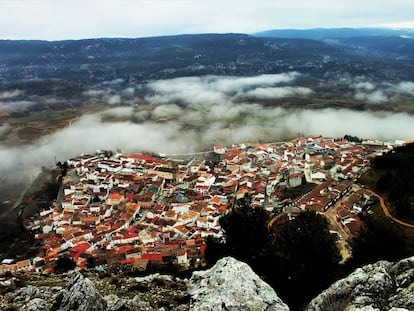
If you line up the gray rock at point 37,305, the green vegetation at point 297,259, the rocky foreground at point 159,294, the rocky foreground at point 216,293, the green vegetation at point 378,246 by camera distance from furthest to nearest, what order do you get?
the green vegetation at point 297,259
the green vegetation at point 378,246
the gray rock at point 37,305
the rocky foreground at point 159,294
the rocky foreground at point 216,293

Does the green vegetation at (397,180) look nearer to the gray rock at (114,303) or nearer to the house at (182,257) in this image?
the house at (182,257)

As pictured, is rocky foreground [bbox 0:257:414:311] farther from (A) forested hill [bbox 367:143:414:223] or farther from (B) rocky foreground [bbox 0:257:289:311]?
(A) forested hill [bbox 367:143:414:223]

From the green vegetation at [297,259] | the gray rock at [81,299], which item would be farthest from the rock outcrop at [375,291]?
the gray rock at [81,299]

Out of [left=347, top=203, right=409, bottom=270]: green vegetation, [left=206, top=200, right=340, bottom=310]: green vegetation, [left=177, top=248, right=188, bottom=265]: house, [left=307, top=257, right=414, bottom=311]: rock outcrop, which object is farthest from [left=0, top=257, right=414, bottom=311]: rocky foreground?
[left=177, top=248, right=188, bottom=265]: house

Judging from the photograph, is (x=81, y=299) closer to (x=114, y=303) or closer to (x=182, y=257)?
(x=114, y=303)

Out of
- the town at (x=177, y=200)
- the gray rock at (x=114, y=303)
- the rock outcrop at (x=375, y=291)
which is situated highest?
the rock outcrop at (x=375, y=291)

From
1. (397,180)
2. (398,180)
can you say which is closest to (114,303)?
(398,180)
